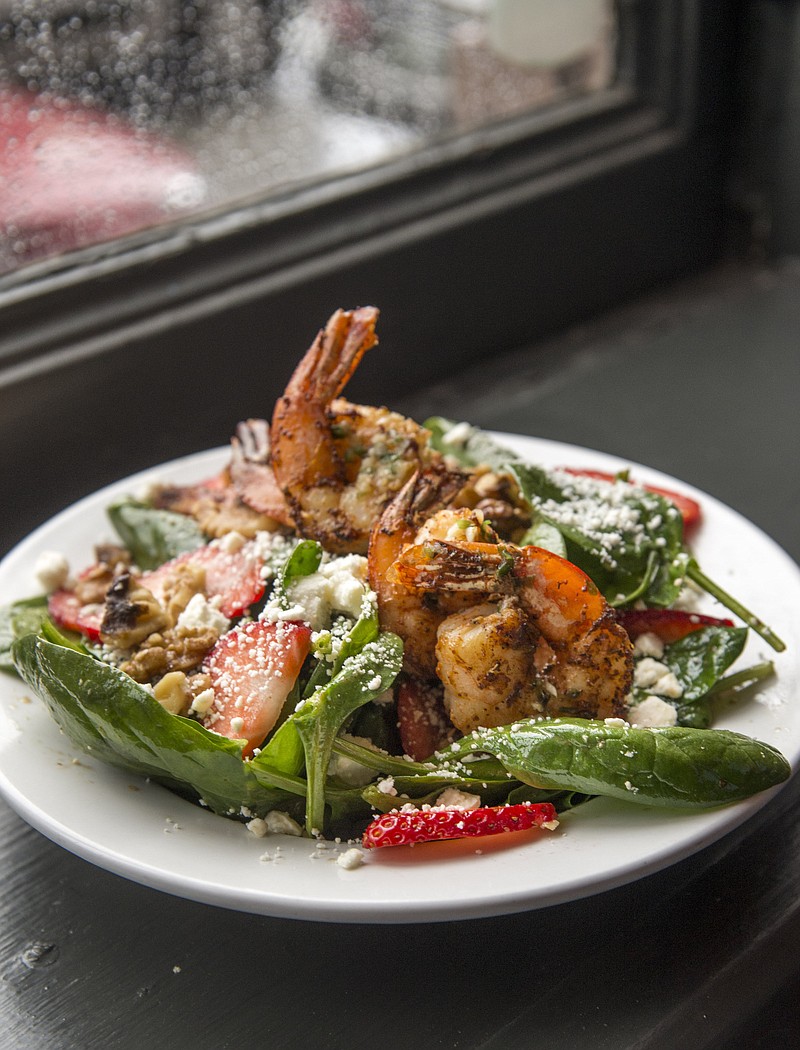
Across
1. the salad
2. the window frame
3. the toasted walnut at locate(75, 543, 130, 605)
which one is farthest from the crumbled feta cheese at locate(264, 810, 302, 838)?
the window frame

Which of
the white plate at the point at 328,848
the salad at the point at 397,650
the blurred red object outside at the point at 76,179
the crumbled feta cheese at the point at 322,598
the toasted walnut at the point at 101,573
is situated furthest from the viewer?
the blurred red object outside at the point at 76,179

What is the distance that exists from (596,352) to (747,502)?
0.69m

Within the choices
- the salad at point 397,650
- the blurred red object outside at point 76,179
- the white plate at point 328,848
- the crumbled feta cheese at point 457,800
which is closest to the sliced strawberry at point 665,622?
the salad at point 397,650

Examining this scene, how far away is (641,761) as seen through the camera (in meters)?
1.12

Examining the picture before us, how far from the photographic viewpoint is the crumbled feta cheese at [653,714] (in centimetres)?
125

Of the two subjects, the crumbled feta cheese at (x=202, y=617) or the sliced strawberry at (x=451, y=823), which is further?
the crumbled feta cheese at (x=202, y=617)

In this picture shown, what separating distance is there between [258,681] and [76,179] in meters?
1.25

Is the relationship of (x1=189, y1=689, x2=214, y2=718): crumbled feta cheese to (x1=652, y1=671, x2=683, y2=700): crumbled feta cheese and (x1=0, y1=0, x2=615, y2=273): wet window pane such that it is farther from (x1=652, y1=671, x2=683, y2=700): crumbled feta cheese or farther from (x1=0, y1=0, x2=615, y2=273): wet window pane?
(x1=0, y1=0, x2=615, y2=273): wet window pane

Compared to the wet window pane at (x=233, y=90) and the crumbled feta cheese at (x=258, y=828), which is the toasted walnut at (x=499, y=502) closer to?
the crumbled feta cheese at (x=258, y=828)

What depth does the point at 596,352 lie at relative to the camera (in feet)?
8.45

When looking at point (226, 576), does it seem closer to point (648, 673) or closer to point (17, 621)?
point (17, 621)

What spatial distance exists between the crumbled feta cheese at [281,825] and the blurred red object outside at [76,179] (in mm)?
1245

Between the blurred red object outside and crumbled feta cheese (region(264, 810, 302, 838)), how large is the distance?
4.08ft

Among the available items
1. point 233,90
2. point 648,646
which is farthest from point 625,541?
point 233,90
